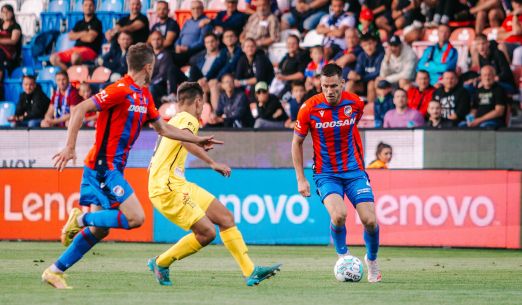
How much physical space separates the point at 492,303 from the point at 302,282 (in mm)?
2267

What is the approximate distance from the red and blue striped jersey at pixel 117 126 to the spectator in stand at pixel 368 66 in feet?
29.8

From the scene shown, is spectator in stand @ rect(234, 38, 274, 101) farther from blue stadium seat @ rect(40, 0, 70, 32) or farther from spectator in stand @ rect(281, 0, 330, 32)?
blue stadium seat @ rect(40, 0, 70, 32)

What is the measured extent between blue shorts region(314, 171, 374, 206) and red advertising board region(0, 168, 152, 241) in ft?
20.1

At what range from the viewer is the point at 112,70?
20562 millimetres

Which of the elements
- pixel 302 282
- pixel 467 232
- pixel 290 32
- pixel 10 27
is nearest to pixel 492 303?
pixel 302 282

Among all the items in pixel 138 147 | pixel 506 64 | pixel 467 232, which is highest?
pixel 506 64

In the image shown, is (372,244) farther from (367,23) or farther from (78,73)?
(78,73)

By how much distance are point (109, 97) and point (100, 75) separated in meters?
11.6

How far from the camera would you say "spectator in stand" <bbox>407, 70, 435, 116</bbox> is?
1738 cm

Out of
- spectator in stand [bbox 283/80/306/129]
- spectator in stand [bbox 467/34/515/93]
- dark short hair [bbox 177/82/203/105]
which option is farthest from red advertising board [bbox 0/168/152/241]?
dark short hair [bbox 177/82/203/105]

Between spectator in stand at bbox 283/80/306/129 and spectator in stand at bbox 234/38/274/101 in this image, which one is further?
spectator in stand at bbox 234/38/274/101

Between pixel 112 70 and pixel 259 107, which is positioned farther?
pixel 112 70

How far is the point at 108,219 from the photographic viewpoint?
9.27 metres

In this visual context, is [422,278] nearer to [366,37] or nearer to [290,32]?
[366,37]
